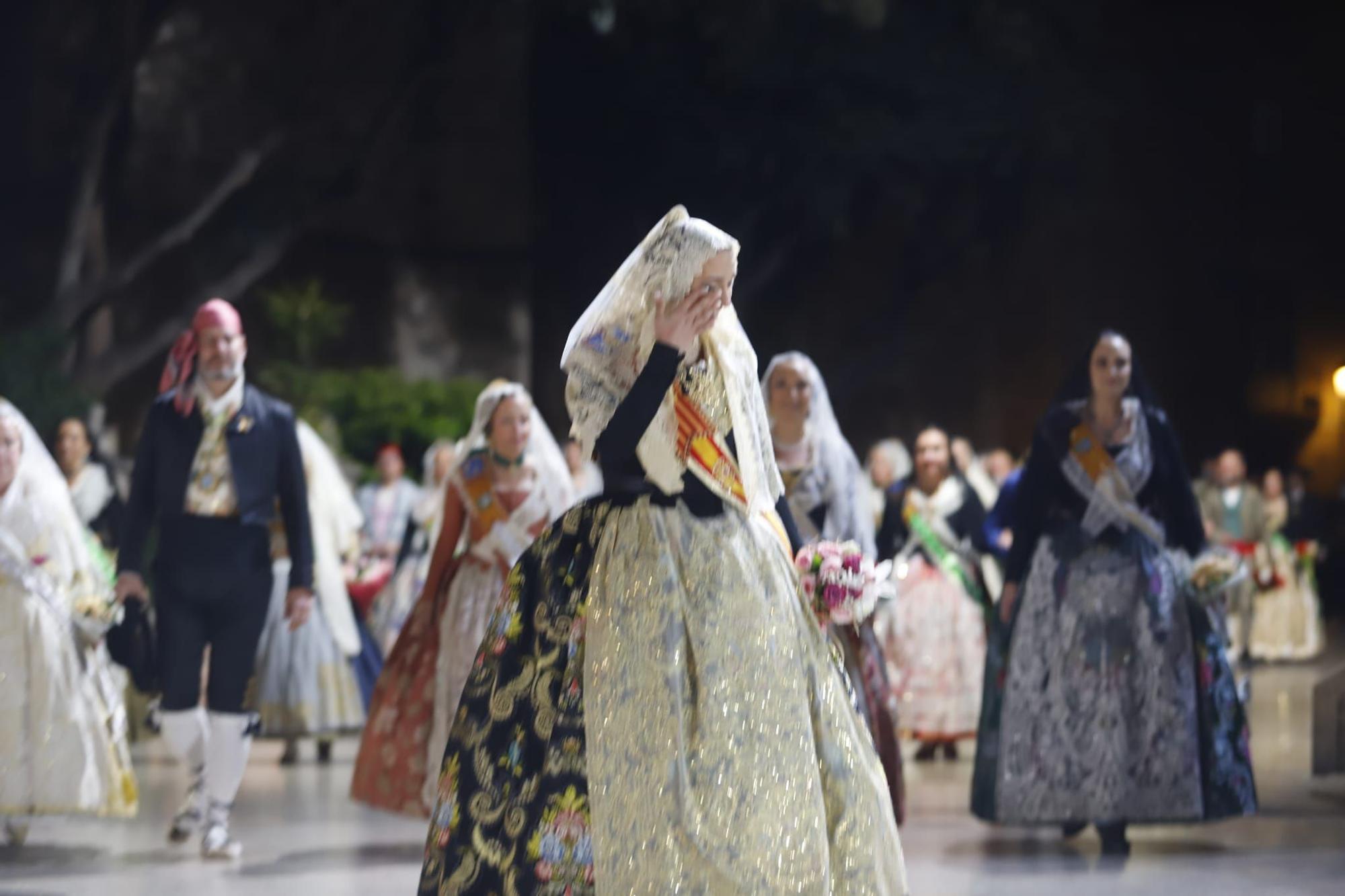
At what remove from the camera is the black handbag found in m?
7.13

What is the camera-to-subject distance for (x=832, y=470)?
722cm

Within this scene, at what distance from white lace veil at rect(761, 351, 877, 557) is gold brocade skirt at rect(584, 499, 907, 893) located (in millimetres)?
2583

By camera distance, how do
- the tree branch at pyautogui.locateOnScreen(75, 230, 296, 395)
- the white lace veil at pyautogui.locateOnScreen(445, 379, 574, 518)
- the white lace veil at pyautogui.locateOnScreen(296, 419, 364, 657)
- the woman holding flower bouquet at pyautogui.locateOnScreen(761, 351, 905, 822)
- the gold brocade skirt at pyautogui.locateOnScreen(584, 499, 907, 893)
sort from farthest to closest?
the tree branch at pyautogui.locateOnScreen(75, 230, 296, 395), the white lace veil at pyautogui.locateOnScreen(296, 419, 364, 657), the white lace veil at pyautogui.locateOnScreen(445, 379, 574, 518), the woman holding flower bouquet at pyautogui.locateOnScreen(761, 351, 905, 822), the gold brocade skirt at pyautogui.locateOnScreen(584, 499, 907, 893)

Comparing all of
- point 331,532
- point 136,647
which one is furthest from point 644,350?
point 331,532

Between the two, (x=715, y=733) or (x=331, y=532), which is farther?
(x=331, y=532)

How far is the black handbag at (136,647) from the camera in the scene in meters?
7.13

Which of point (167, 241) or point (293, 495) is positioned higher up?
point (167, 241)

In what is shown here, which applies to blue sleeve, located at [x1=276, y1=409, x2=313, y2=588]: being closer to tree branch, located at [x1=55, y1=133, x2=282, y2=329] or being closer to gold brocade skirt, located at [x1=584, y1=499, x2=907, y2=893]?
gold brocade skirt, located at [x1=584, y1=499, x2=907, y2=893]

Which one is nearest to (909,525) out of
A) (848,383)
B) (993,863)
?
(993,863)

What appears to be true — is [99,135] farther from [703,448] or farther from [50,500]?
[703,448]

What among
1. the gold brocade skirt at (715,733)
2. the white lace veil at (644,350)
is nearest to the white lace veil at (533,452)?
the white lace veil at (644,350)

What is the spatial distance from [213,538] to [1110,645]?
3.08 meters

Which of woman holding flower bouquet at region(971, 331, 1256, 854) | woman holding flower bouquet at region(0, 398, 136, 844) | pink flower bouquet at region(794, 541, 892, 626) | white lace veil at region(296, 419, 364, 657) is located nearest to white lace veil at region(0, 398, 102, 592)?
woman holding flower bouquet at region(0, 398, 136, 844)

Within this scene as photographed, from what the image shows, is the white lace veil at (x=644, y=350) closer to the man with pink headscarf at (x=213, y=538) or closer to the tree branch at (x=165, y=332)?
the man with pink headscarf at (x=213, y=538)
